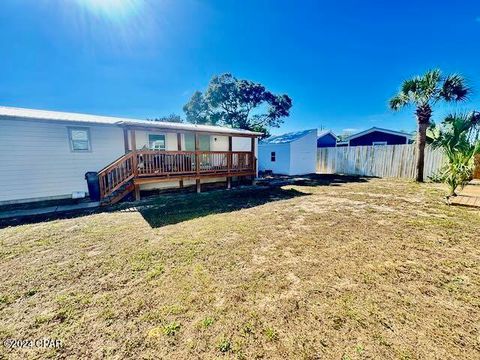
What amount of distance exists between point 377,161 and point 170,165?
14.2 meters

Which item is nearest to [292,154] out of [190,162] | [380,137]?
[380,137]

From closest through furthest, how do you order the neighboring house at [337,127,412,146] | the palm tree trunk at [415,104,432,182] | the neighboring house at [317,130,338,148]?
1. the palm tree trunk at [415,104,432,182]
2. the neighboring house at [337,127,412,146]
3. the neighboring house at [317,130,338,148]

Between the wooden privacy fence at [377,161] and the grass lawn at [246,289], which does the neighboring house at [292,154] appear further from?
the grass lawn at [246,289]

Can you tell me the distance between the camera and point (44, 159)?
7.69 m

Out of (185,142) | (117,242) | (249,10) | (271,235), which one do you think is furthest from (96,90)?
(271,235)

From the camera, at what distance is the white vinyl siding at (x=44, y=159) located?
716cm

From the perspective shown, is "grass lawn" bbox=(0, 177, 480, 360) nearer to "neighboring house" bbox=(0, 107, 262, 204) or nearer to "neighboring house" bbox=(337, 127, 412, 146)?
"neighboring house" bbox=(0, 107, 262, 204)

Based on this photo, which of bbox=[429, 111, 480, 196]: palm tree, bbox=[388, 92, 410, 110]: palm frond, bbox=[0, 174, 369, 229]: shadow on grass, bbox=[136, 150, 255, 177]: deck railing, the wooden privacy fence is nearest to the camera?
bbox=[0, 174, 369, 229]: shadow on grass

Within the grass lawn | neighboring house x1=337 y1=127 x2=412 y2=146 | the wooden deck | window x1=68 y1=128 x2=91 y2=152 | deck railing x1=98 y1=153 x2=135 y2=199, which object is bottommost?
the grass lawn

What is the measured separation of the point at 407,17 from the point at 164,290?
14774mm

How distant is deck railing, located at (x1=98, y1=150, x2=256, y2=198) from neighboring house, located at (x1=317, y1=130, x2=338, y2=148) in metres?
13.9

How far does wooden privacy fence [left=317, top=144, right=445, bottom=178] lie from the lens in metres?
12.1

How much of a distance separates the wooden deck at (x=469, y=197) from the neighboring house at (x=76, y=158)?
8.82 meters

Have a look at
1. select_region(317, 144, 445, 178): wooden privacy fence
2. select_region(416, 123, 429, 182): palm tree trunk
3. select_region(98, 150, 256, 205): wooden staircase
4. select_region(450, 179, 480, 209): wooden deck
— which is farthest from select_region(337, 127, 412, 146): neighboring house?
select_region(98, 150, 256, 205): wooden staircase
